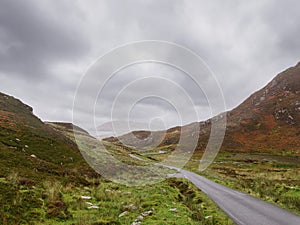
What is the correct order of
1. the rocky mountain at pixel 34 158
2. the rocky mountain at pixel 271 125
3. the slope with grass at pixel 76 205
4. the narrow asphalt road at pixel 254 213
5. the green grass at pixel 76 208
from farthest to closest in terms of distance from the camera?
the rocky mountain at pixel 271 125
the rocky mountain at pixel 34 158
the narrow asphalt road at pixel 254 213
the slope with grass at pixel 76 205
the green grass at pixel 76 208

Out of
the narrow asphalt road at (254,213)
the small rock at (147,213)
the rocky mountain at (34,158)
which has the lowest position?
the narrow asphalt road at (254,213)

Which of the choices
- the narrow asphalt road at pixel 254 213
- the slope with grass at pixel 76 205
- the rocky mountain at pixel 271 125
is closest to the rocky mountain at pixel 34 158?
the slope with grass at pixel 76 205

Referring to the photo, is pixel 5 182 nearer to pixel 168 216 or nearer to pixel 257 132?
pixel 168 216

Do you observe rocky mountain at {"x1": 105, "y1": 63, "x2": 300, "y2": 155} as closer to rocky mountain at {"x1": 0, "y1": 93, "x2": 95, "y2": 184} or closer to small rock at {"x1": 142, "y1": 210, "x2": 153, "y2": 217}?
rocky mountain at {"x1": 0, "y1": 93, "x2": 95, "y2": 184}

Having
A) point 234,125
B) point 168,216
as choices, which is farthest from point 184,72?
point 234,125

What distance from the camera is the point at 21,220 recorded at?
11375 mm

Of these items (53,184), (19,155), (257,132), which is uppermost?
(257,132)

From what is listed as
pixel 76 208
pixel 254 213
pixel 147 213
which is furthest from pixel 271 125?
pixel 76 208

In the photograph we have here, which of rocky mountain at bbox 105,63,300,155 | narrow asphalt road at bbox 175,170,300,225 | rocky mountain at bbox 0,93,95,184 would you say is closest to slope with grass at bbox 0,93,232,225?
rocky mountain at bbox 0,93,95,184

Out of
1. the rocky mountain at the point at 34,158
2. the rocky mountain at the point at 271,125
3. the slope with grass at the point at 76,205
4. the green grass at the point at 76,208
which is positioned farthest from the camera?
the rocky mountain at the point at 271,125

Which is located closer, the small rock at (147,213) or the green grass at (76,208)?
the green grass at (76,208)

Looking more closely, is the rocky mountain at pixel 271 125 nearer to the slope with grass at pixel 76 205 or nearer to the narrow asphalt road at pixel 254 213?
the narrow asphalt road at pixel 254 213

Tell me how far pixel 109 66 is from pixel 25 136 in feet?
58.9

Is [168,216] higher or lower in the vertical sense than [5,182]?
lower
